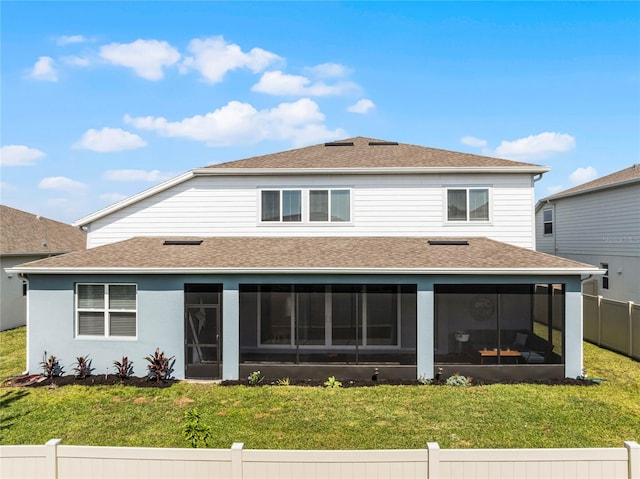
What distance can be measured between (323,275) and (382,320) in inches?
135

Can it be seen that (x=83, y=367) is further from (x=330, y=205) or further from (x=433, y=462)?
(x=433, y=462)

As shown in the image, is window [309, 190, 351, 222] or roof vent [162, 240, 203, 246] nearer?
roof vent [162, 240, 203, 246]

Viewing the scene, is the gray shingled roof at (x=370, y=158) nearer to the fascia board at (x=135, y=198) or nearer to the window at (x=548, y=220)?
the fascia board at (x=135, y=198)

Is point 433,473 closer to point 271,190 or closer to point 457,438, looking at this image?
point 457,438

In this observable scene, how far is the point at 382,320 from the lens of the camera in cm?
1312

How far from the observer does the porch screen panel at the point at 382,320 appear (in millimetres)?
13055

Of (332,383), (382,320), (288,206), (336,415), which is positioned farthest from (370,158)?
(336,415)

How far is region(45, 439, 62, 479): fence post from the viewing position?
4.54 m

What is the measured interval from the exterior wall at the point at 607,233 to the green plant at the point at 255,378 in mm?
14765

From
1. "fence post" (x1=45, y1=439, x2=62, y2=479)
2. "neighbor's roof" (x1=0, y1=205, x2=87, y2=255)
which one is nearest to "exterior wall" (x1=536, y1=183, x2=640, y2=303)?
"fence post" (x1=45, y1=439, x2=62, y2=479)

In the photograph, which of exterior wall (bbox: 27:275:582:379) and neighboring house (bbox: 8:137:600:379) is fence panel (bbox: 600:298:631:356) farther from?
exterior wall (bbox: 27:275:582:379)

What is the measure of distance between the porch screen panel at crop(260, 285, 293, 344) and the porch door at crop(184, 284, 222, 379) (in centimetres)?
223

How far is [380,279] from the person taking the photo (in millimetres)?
10688

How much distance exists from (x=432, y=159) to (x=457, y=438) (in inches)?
374
